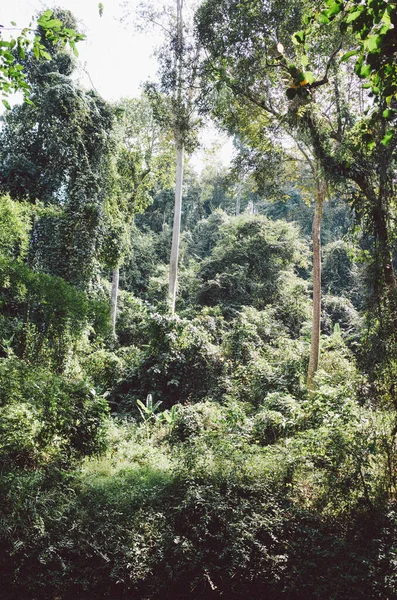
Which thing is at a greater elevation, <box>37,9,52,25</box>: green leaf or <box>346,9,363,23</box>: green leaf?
<box>37,9,52,25</box>: green leaf

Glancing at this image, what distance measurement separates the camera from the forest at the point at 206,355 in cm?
373

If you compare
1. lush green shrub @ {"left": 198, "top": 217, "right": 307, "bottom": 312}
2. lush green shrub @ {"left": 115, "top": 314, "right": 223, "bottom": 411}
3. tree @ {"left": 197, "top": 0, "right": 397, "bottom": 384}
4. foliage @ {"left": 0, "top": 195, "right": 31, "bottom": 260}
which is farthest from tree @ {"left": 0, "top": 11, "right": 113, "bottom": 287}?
lush green shrub @ {"left": 198, "top": 217, "right": 307, "bottom": 312}

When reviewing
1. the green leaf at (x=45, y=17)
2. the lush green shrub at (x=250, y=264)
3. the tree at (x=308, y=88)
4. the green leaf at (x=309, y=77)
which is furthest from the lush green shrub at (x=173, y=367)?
the green leaf at (x=309, y=77)

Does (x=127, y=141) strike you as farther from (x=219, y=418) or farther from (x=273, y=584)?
(x=273, y=584)

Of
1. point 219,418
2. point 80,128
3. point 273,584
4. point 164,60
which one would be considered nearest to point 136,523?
point 273,584

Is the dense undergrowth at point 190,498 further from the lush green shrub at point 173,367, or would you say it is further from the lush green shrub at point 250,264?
the lush green shrub at point 250,264

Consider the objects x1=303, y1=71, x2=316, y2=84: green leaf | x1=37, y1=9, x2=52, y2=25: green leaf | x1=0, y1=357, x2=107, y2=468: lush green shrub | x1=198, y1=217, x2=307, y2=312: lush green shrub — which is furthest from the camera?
x1=198, y1=217, x2=307, y2=312: lush green shrub

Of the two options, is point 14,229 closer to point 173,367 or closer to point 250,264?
point 173,367

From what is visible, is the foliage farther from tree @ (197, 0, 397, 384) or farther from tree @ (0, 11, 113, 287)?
tree @ (197, 0, 397, 384)

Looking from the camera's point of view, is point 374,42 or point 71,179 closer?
point 374,42

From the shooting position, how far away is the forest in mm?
3727

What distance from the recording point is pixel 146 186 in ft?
54.2

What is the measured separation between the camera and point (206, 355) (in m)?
11.3

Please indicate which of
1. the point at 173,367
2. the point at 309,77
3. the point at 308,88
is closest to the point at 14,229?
the point at 173,367
